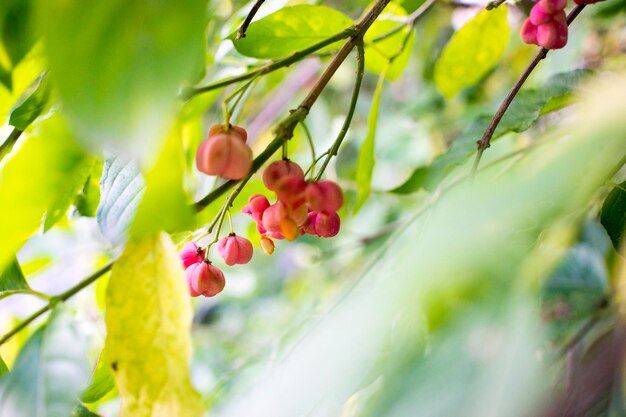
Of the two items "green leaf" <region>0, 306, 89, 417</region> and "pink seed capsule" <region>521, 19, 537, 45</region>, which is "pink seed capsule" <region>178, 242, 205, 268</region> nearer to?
"green leaf" <region>0, 306, 89, 417</region>

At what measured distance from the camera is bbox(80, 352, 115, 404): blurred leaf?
1.76 feet

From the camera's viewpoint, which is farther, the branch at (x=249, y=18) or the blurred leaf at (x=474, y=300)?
the branch at (x=249, y=18)

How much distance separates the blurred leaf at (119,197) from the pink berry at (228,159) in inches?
2.5

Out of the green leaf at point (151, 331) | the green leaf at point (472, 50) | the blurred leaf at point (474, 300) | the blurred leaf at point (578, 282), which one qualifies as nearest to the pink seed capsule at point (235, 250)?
the green leaf at point (151, 331)

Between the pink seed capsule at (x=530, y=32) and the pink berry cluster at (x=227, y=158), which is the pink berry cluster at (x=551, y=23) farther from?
the pink berry cluster at (x=227, y=158)

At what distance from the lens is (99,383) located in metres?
0.55

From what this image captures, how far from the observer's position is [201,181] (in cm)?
99

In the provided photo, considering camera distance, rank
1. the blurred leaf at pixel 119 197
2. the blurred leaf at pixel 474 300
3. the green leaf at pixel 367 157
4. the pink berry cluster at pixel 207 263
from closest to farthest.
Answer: the blurred leaf at pixel 474 300, the blurred leaf at pixel 119 197, the pink berry cluster at pixel 207 263, the green leaf at pixel 367 157

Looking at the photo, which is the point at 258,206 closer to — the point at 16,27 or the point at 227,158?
the point at 227,158

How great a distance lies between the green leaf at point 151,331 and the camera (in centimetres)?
36

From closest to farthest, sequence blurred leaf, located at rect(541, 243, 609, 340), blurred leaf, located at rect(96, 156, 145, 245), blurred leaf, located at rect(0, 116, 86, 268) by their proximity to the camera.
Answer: blurred leaf, located at rect(0, 116, 86, 268)
blurred leaf, located at rect(96, 156, 145, 245)
blurred leaf, located at rect(541, 243, 609, 340)

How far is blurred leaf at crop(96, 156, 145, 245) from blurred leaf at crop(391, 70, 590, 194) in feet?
1.18

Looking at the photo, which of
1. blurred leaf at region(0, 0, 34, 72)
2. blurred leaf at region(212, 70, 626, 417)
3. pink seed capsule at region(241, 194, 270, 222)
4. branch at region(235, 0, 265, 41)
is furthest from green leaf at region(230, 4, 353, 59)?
blurred leaf at region(212, 70, 626, 417)

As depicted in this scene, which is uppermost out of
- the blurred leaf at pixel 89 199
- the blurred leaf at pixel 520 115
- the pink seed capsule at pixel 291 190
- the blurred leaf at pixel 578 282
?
the blurred leaf at pixel 89 199
